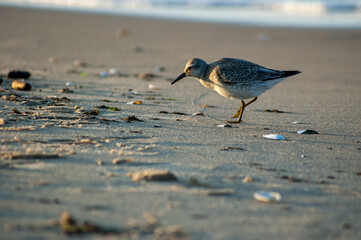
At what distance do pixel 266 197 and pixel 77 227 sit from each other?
1.27 m

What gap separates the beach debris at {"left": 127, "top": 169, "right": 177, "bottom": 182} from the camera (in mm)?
3094

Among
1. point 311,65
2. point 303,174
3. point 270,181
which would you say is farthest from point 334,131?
point 311,65

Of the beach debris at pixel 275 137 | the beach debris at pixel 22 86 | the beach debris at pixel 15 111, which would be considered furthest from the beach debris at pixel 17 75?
the beach debris at pixel 275 137

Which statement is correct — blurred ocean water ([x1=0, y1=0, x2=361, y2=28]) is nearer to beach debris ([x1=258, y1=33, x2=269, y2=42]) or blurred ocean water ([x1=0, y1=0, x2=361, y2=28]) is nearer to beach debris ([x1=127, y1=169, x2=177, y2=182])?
beach debris ([x1=258, y1=33, x2=269, y2=42])

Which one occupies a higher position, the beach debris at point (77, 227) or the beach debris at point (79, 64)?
the beach debris at point (79, 64)

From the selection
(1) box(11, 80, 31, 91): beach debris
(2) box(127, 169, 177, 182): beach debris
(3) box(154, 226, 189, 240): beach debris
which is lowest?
(3) box(154, 226, 189, 240): beach debris

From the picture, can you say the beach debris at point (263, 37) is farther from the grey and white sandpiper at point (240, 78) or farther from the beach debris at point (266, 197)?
the beach debris at point (266, 197)

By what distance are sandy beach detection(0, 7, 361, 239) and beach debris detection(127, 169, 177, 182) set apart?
1 cm

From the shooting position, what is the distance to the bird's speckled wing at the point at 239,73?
5.28 m

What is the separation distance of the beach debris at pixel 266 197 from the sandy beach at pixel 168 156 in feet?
0.10

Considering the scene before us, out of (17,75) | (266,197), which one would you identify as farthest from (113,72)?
(266,197)

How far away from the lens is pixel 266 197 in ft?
9.46

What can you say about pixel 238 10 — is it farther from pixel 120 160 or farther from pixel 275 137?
pixel 120 160

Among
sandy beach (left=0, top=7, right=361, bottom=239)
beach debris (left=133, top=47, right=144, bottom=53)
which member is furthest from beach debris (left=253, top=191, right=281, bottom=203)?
beach debris (left=133, top=47, right=144, bottom=53)
